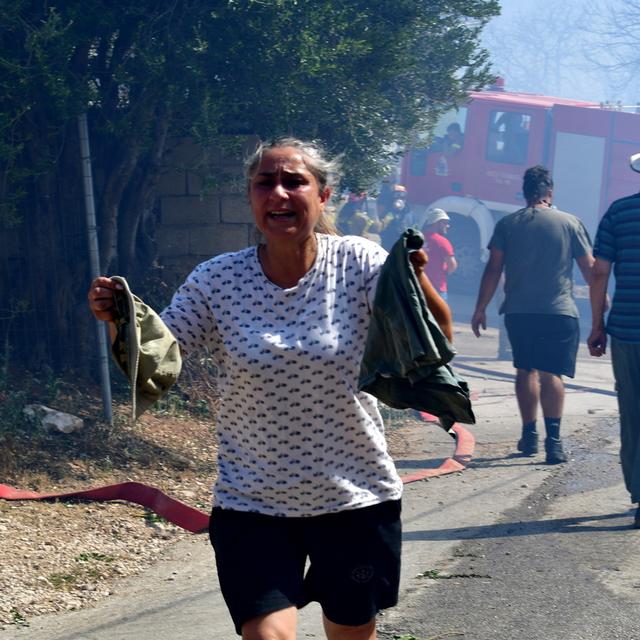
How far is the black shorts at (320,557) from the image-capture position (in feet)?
10.7

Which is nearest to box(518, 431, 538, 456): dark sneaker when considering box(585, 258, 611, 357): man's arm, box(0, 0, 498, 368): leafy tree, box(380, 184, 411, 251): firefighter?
box(585, 258, 611, 357): man's arm

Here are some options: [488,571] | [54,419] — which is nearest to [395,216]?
[54,419]

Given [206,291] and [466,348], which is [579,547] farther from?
[466,348]

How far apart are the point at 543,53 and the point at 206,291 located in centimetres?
10375

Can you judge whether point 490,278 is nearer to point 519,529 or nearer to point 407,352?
point 519,529

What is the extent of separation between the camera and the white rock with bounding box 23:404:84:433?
7766 millimetres

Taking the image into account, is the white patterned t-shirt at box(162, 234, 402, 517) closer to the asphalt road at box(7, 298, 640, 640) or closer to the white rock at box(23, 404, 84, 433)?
the asphalt road at box(7, 298, 640, 640)

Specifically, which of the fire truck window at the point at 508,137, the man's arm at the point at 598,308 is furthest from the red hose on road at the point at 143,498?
the fire truck window at the point at 508,137

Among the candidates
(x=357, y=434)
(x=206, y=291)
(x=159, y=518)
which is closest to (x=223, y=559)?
(x=357, y=434)

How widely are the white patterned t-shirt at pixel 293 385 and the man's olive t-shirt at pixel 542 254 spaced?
18.3 ft

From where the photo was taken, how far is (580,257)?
29.2ft

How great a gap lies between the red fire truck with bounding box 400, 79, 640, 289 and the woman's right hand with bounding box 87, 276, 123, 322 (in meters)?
19.9

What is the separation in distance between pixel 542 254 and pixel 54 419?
3.55m

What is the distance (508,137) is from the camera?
2325 centimetres
